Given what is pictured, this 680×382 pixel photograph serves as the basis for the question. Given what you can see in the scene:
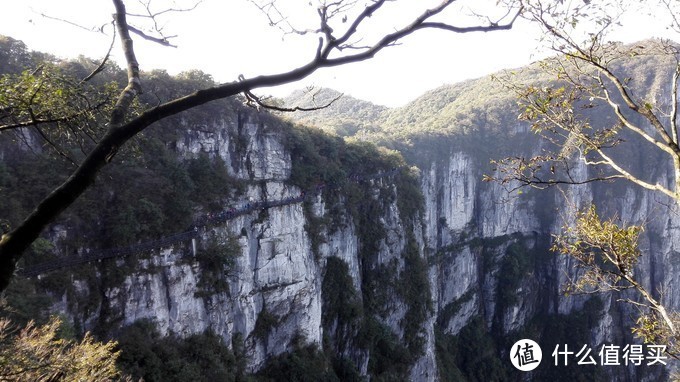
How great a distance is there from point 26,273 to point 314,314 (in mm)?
11453

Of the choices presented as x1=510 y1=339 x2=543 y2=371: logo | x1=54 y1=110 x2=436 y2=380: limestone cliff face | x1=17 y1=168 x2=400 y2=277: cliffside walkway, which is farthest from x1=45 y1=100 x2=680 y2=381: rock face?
x1=510 y1=339 x2=543 y2=371: logo

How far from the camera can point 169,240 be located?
42.1 ft

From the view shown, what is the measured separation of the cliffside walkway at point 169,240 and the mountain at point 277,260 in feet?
0.18

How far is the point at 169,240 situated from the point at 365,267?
13.0 meters

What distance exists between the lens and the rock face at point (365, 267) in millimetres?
13242

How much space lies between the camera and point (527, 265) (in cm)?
4384

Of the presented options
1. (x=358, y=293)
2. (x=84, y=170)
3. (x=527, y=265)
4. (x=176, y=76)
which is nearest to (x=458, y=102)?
(x=527, y=265)

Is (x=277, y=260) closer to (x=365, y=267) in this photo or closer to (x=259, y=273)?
(x=259, y=273)

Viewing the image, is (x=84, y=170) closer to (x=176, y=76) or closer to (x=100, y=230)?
(x=100, y=230)

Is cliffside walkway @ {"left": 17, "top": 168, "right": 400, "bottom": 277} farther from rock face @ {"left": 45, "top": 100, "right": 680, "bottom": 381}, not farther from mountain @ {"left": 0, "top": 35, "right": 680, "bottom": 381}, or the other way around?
rock face @ {"left": 45, "top": 100, "right": 680, "bottom": 381}

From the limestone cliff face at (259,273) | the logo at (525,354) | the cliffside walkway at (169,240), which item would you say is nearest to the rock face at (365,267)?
the limestone cliff face at (259,273)

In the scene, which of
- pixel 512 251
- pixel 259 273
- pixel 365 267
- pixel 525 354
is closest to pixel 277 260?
pixel 259 273

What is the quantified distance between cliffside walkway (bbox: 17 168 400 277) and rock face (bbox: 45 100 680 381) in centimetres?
26

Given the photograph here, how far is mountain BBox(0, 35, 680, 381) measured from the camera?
11.1 metres
